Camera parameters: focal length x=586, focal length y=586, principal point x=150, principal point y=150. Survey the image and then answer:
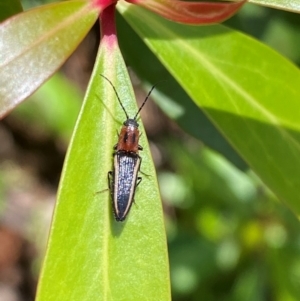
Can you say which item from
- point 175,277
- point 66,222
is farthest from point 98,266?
point 175,277

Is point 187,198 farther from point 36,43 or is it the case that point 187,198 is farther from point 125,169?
point 36,43

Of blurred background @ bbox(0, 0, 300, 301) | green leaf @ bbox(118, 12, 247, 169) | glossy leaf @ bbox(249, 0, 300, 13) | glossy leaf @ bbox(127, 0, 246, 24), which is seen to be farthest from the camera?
blurred background @ bbox(0, 0, 300, 301)

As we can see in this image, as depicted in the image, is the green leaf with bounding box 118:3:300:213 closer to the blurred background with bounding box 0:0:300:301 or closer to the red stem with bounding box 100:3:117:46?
the red stem with bounding box 100:3:117:46

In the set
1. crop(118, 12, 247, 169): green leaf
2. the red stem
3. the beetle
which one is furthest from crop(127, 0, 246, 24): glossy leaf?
crop(118, 12, 247, 169): green leaf

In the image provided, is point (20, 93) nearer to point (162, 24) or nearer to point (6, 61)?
point (6, 61)

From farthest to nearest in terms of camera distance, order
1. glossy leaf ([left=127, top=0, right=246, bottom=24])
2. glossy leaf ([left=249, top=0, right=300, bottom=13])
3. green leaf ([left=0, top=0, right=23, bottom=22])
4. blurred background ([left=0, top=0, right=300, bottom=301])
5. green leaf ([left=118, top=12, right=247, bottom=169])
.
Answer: blurred background ([left=0, top=0, right=300, bottom=301]), green leaf ([left=118, top=12, right=247, bottom=169]), green leaf ([left=0, top=0, right=23, bottom=22]), glossy leaf ([left=249, top=0, right=300, bottom=13]), glossy leaf ([left=127, top=0, right=246, bottom=24])

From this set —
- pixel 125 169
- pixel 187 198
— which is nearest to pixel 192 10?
pixel 125 169
